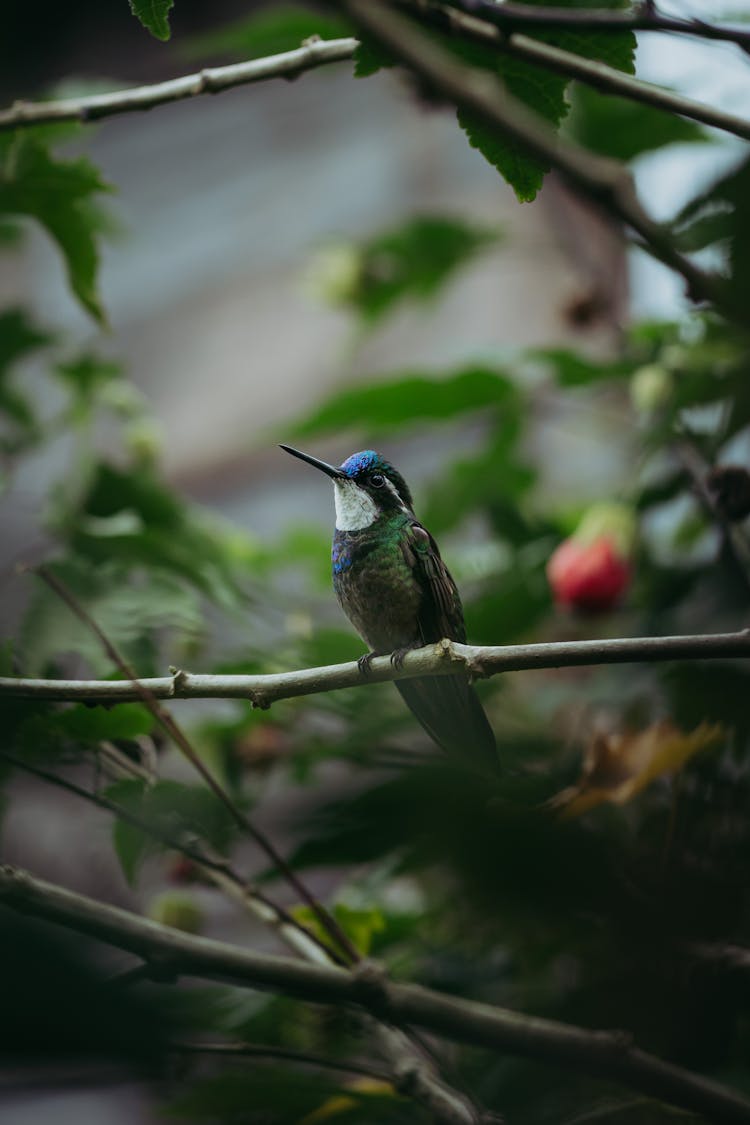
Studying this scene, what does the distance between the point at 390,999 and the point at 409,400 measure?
0.69 m

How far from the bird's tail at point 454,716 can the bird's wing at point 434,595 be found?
0.07 metres

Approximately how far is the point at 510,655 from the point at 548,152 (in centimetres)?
19

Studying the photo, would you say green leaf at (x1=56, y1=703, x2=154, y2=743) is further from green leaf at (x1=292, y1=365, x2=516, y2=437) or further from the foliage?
green leaf at (x1=292, y1=365, x2=516, y2=437)

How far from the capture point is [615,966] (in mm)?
444

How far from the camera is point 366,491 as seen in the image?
73cm

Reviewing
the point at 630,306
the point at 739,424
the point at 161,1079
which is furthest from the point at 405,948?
the point at 630,306

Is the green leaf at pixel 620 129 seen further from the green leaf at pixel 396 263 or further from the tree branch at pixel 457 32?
the tree branch at pixel 457 32

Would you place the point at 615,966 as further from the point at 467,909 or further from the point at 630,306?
the point at 630,306

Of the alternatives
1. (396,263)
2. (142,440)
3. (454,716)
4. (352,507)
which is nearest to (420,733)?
(454,716)

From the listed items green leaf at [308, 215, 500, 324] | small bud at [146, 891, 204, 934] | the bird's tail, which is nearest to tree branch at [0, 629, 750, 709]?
the bird's tail

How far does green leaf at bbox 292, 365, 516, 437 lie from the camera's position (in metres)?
1.10

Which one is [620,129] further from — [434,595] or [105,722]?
[105,722]

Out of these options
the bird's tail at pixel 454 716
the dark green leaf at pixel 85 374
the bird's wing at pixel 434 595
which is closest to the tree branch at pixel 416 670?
the bird's tail at pixel 454 716

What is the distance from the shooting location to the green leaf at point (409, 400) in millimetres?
1099
